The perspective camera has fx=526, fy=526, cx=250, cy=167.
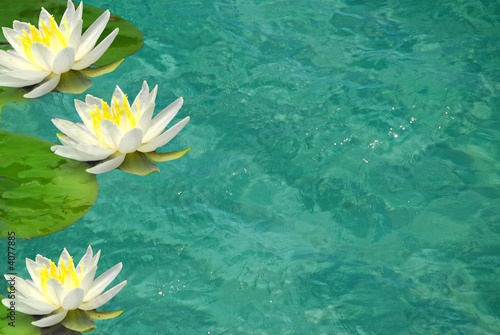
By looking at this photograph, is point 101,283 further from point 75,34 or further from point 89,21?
point 89,21

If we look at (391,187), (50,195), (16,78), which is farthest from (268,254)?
(16,78)

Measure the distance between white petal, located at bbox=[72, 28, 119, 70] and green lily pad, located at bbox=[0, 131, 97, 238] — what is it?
1.08 ft

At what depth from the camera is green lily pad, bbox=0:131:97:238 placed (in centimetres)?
131

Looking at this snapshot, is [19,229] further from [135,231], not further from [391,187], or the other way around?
[391,187]

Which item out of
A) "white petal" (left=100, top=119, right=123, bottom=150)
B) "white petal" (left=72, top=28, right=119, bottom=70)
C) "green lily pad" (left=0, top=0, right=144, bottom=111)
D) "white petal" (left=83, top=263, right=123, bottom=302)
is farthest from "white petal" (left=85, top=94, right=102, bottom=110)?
"white petal" (left=83, top=263, right=123, bottom=302)

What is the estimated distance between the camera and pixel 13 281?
→ 1118 millimetres

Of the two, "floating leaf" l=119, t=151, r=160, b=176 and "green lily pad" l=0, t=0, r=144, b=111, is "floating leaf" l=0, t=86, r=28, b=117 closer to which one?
"green lily pad" l=0, t=0, r=144, b=111

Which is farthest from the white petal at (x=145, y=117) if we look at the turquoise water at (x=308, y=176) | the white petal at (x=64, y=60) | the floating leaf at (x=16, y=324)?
the floating leaf at (x=16, y=324)

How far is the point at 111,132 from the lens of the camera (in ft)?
4.32

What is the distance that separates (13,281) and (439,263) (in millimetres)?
1022

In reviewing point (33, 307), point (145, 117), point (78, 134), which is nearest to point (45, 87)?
point (78, 134)

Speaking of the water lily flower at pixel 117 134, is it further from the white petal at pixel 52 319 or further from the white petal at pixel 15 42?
the white petal at pixel 52 319

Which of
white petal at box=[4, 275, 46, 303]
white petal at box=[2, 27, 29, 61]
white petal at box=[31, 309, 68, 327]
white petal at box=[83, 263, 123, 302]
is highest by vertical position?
white petal at box=[2, 27, 29, 61]

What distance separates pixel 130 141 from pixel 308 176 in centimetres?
54
